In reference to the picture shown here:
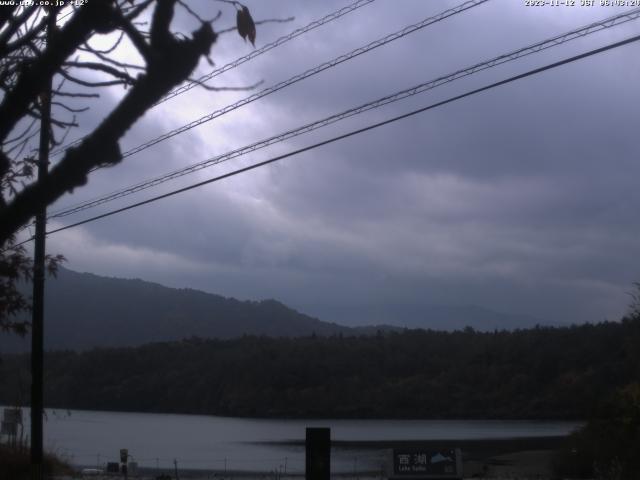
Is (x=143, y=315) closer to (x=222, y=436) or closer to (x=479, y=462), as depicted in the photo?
(x=222, y=436)

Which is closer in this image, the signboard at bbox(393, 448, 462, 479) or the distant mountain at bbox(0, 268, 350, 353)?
the signboard at bbox(393, 448, 462, 479)

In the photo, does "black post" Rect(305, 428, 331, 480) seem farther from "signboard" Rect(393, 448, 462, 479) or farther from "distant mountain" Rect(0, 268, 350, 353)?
"distant mountain" Rect(0, 268, 350, 353)

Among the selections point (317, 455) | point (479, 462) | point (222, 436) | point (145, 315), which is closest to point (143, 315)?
point (145, 315)

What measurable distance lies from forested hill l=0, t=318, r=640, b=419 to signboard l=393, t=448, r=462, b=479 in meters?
54.9

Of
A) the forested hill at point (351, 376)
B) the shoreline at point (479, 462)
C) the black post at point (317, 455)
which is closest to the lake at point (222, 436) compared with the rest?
the shoreline at point (479, 462)

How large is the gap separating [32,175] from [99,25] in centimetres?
755

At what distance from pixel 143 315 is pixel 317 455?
157 meters

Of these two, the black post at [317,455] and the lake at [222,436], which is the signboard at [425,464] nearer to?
the black post at [317,455]

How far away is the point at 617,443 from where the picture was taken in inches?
1105

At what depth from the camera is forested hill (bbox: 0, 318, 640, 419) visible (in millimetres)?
76750

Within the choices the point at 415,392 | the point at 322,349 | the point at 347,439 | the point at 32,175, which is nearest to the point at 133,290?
the point at 322,349

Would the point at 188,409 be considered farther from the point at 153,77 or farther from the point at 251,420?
the point at 153,77

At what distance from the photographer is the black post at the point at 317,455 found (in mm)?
13820

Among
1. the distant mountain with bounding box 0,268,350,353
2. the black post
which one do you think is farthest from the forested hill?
the black post
